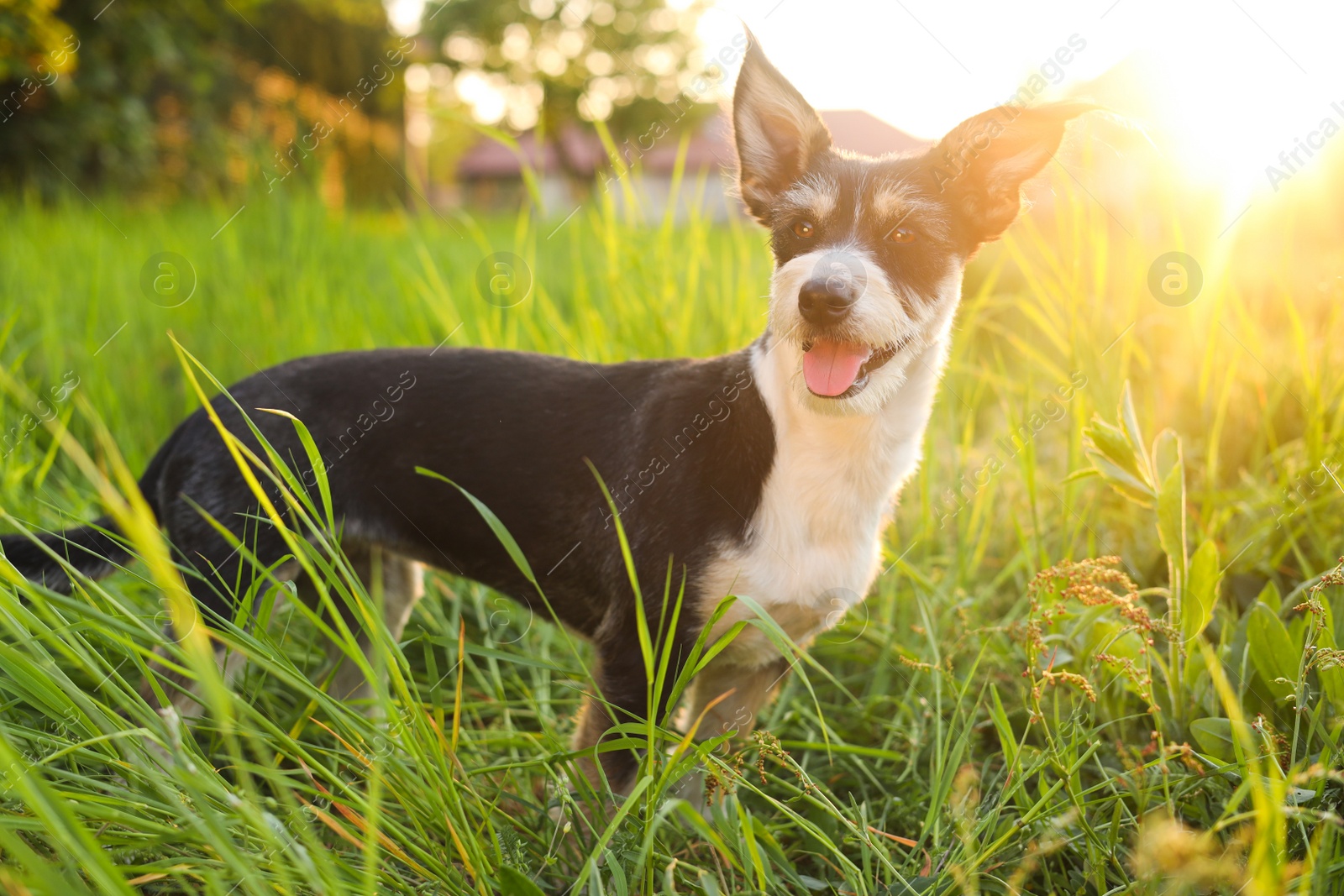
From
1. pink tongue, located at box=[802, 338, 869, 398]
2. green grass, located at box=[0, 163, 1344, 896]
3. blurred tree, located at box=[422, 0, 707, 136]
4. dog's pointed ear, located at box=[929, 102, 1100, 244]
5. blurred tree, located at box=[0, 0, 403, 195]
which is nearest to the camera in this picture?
green grass, located at box=[0, 163, 1344, 896]

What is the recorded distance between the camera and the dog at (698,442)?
220 centimetres

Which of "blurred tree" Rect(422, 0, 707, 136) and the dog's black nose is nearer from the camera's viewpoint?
the dog's black nose

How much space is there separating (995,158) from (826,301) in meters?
0.84

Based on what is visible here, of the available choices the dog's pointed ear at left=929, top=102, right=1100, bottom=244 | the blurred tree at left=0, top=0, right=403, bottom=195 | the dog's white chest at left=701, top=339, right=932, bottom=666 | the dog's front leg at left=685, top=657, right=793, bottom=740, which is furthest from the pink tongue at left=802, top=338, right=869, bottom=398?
the blurred tree at left=0, top=0, right=403, bottom=195

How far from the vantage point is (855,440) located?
2.28m

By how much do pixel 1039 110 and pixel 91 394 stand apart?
4238 millimetres

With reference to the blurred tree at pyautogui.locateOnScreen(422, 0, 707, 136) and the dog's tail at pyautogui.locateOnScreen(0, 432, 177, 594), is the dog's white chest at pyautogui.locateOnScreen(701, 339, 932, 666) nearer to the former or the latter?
the dog's tail at pyautogui.locateOnScreen(0, 432, 177, 594)

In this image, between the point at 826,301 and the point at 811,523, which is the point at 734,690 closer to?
the point at 811,523

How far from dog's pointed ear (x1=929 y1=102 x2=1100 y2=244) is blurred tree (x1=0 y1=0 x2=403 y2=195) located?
4.58 metres

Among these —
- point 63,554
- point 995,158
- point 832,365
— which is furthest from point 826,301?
point 63,554

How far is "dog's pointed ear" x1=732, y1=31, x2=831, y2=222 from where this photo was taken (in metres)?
2.43

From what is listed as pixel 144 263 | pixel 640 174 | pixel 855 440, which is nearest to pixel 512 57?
pixel 144 263

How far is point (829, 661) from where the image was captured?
299 centimetres

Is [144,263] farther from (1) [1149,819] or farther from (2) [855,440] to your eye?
(1) [1149,819]
